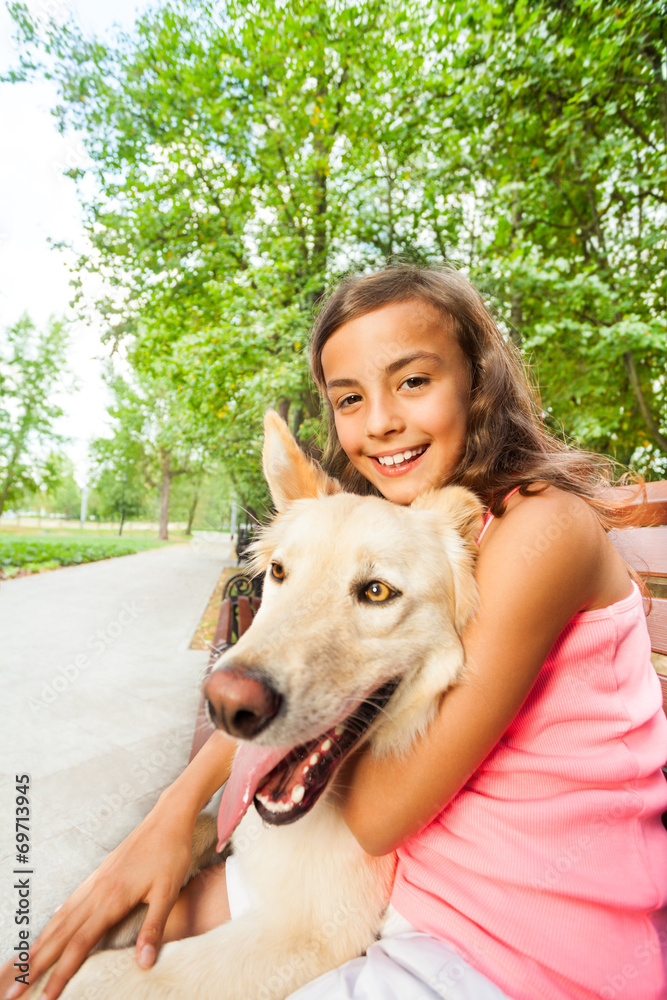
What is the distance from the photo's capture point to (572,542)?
1.33 meters

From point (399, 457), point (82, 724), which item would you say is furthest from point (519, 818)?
point (82, 724)

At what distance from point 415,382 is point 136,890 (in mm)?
1906

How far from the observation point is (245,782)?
53.4 inches

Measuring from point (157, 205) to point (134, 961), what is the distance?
37.3ft

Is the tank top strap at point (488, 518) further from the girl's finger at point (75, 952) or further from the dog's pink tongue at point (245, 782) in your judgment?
the girl's finger at point (75, 952)

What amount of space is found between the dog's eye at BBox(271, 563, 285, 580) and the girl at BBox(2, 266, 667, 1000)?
2.13 feet

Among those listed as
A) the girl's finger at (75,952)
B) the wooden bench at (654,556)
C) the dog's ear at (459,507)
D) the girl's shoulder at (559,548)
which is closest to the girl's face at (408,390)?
the dog's ear at (459,507)

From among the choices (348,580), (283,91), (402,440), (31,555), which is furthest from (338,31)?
(31,555)

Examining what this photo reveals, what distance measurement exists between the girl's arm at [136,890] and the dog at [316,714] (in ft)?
→ 0.15

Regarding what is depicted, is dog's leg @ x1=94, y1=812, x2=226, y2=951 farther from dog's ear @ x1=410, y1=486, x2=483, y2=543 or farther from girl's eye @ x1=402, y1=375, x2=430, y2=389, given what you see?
girl's eye @ x1=402, y1=375, x2=430, y2=389

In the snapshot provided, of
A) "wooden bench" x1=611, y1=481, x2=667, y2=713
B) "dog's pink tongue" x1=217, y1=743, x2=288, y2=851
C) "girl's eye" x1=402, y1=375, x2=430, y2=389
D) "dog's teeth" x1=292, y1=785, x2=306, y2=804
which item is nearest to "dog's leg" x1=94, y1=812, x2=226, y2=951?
"dog's pink tongue" x1=217, y1=743, x2=288, y2=851

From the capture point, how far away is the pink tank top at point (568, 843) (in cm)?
117

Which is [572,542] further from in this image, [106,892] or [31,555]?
[31,555]

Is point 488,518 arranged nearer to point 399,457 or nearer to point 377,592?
point 377,592
